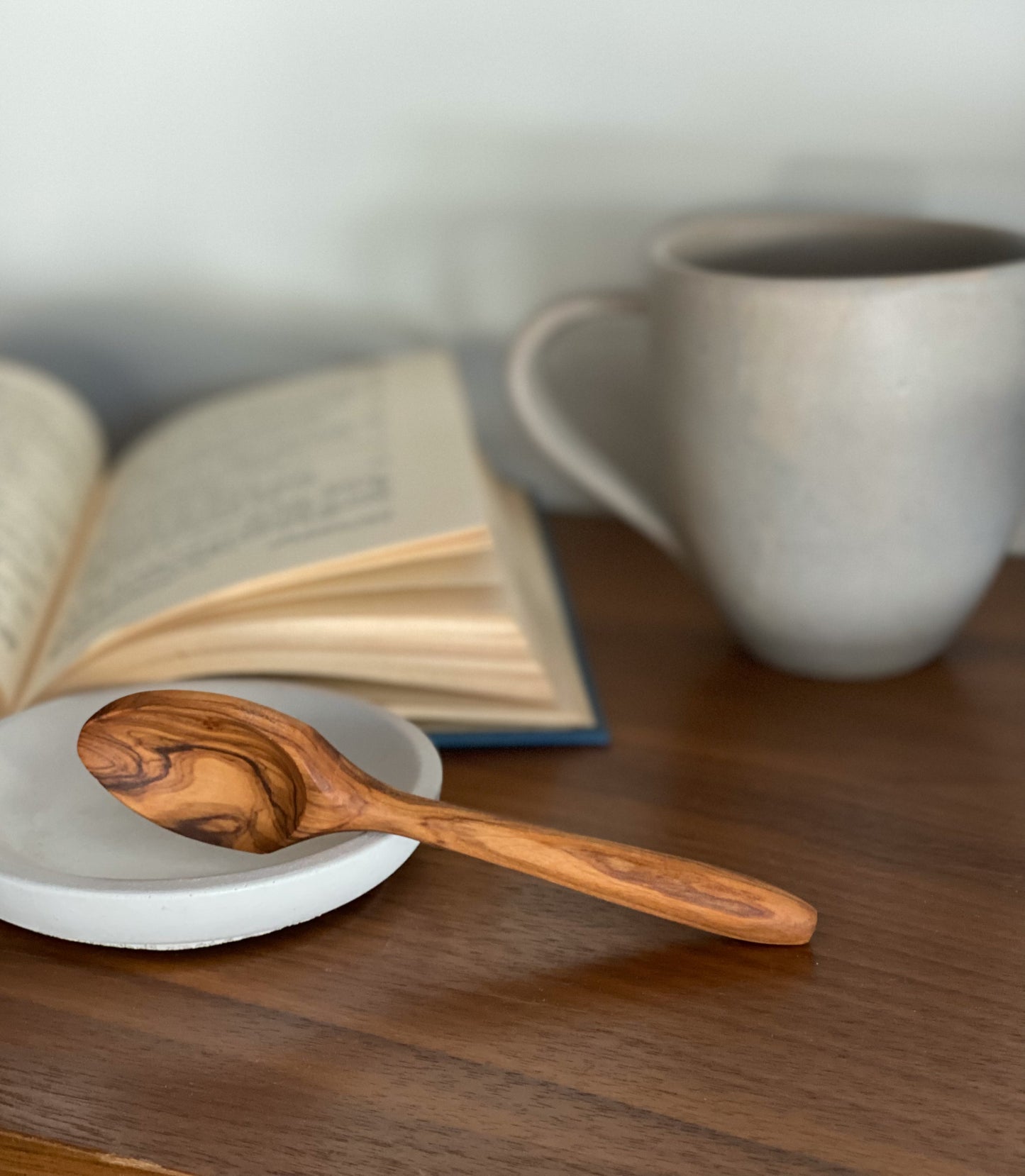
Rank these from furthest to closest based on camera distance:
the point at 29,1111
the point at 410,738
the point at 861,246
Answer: the point at 861,246 → the point at 410,738 → the point at 29,1111

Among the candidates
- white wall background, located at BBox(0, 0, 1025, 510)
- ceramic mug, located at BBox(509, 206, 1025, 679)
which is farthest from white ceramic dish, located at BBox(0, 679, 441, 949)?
white wall background, located at BBox(0, 0, 1025, 510)

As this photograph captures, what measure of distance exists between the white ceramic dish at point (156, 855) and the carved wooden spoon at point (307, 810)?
0.01 metres

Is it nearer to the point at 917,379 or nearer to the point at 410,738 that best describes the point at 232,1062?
the point at 410,738

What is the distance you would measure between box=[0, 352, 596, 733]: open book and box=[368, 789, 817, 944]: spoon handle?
12 cm

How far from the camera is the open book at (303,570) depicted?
0.45 m

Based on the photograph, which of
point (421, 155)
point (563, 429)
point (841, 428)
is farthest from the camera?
point (421, 155)

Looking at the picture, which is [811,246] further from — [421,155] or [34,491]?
[34,491]

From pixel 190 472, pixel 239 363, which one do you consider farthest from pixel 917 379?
pixel 239 363

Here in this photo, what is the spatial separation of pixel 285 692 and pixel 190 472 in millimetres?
190

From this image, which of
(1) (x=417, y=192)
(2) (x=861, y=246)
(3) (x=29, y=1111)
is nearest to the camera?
(3) (x=29, y=1111)

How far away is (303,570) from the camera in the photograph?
17.7 inches

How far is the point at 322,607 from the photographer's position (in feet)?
1.50

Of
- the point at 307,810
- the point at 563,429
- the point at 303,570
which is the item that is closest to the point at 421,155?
the point at 563,429

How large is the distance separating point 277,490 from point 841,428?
24cm
